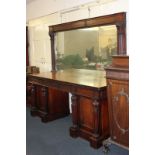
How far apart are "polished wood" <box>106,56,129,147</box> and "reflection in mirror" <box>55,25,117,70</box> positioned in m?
1.22

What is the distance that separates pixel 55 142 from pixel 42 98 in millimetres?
1189

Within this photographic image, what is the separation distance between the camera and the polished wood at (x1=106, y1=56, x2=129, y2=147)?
7.48ft

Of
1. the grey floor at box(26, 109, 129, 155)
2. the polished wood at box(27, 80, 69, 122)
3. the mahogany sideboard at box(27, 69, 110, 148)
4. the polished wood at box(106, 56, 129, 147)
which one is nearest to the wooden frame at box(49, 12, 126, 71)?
the mahogany sideboard at box(27, 69, 110, 148)

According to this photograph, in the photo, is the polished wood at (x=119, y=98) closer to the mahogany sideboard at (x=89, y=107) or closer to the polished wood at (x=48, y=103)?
the mahogany sideboard at (x=89, y=107)

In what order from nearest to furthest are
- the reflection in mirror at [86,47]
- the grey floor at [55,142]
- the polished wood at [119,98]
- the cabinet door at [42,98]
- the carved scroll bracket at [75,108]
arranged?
the polished wood at [119,98] < the grey floor at [55,142] < the carved scroll bracket at [75,108] < the reflection in mirror at [86,47] < the cabinet door at [42,98]

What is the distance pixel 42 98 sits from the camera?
4.07 meters

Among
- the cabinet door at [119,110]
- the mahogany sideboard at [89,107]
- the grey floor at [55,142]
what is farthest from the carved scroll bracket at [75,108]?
the cabinet door at [119,110]

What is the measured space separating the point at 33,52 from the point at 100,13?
2.72 metres

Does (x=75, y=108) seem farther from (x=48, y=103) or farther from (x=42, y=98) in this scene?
(x=42, y=98)

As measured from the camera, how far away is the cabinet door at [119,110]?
232 centimetres

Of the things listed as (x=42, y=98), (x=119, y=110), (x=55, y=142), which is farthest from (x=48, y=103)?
(x=119, y=110)
